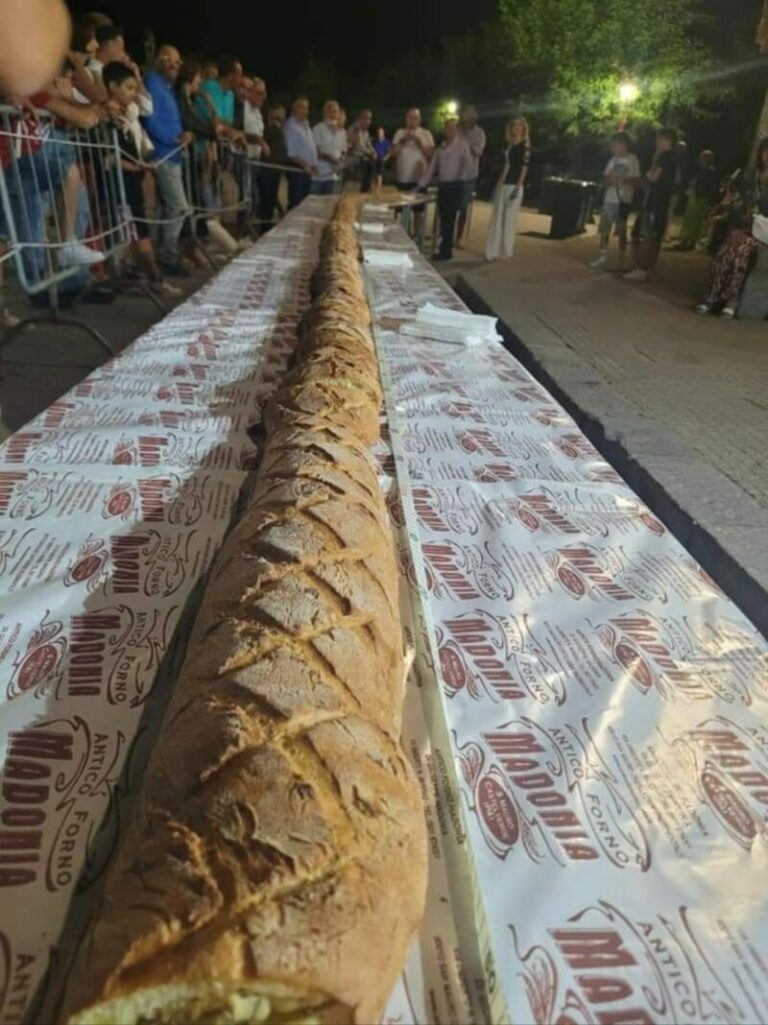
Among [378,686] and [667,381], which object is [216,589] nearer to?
[378,686]

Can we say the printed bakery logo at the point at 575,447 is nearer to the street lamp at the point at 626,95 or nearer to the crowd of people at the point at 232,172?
the crowd of people at the point at 232,172

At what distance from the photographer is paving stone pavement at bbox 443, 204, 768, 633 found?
2543 millimetres

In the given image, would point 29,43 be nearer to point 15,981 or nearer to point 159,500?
point 159,500

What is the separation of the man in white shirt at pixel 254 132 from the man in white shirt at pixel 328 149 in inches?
36.5

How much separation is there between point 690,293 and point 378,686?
337 inches

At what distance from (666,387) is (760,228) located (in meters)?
3.33

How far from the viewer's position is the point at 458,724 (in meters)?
1.33

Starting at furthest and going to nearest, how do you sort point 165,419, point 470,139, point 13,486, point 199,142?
point 470,139, point 199,142, point 165,419, point 13,486

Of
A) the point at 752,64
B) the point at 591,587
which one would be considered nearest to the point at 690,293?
the point at 591,587

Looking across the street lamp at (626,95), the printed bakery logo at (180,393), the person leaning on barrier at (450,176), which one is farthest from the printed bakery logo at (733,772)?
the street lamp at (626,95)

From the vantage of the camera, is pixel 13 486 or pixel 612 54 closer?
pixel 13 486

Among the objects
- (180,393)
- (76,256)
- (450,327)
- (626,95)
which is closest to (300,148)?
(76,256)

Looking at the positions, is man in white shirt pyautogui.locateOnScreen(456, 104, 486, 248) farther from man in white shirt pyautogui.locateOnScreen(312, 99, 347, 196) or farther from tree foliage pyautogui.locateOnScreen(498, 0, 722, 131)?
tree foliage pyautogui.locateOnScreen(498, 0, 722, 131)

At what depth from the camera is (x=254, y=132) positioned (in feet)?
34.8
